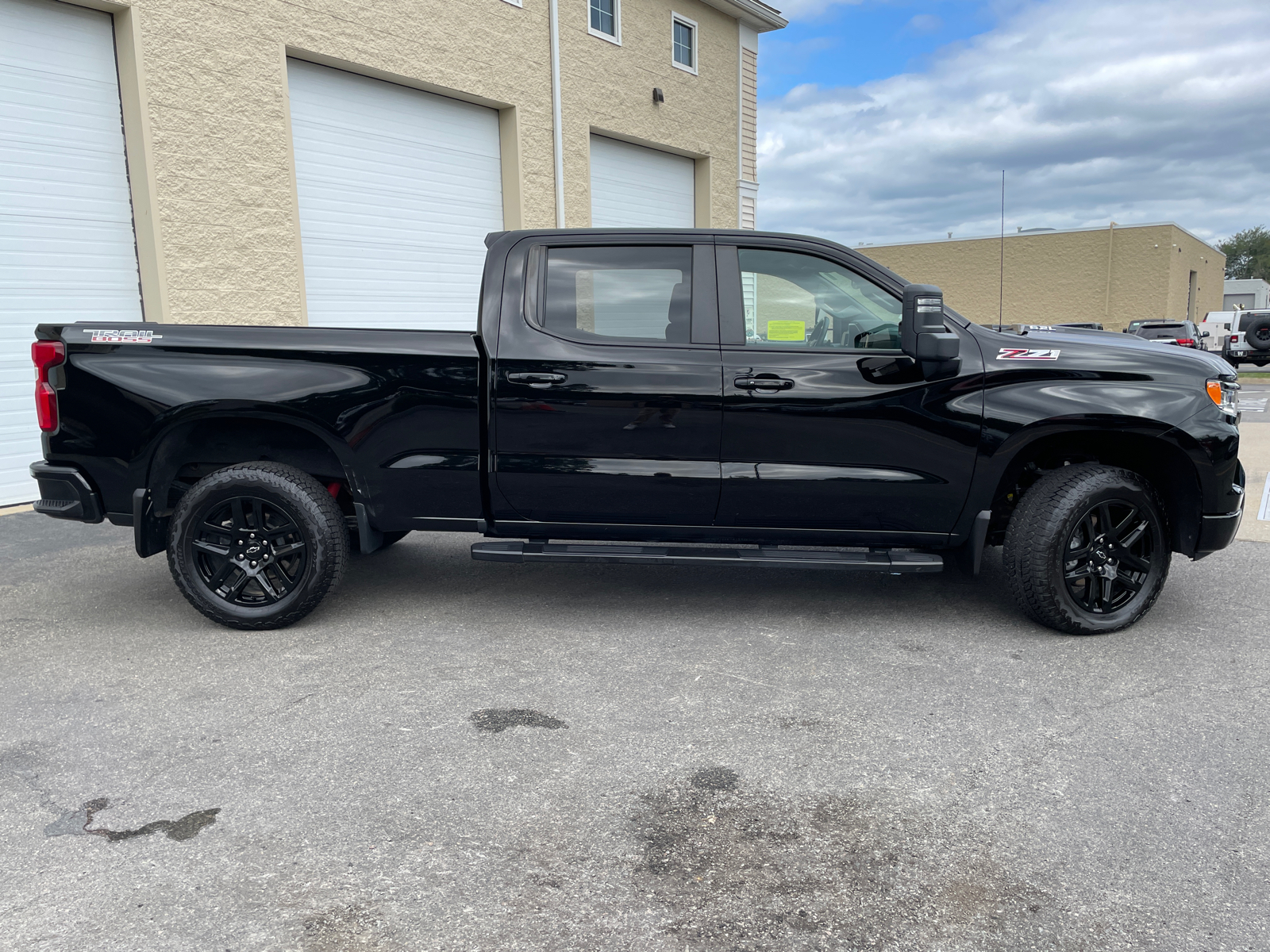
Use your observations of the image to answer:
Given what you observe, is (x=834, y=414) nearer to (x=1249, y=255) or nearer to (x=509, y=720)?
(x=509, y=720)

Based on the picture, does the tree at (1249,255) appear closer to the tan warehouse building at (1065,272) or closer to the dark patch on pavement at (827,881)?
the tan warehouse building at (1065,272)

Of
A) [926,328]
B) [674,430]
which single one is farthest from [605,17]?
[926,328]

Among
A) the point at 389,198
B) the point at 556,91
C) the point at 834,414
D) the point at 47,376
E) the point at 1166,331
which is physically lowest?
the point at 834,414

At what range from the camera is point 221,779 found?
10.1ft

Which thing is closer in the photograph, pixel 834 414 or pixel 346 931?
pixel 346 931

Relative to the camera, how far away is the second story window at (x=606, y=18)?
13820 millimetres

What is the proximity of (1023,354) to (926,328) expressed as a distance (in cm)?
61

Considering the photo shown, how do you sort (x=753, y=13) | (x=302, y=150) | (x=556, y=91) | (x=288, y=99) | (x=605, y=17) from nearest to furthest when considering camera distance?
(x=288, y=99) → (x=302, y=150) → (x=556, y=91) → (x=605, y=17) → (x=753, y=13)

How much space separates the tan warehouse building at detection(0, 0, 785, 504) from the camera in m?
8.14

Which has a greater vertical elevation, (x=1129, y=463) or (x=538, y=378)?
(x=538, y=378)

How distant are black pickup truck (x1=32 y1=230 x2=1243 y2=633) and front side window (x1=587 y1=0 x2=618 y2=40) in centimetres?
1082

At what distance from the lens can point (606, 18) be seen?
553 inches

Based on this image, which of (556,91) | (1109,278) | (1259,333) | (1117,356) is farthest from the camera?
(1109,278)

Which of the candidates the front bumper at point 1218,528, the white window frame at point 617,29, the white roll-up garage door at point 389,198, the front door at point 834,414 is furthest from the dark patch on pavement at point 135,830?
the white window frame at point 617,29
